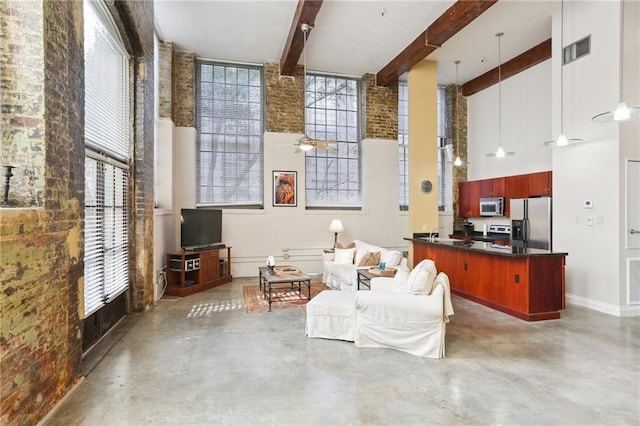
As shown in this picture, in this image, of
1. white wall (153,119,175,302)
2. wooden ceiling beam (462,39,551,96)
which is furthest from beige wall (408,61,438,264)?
white wall (153,119,175,302)

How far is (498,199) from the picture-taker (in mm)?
7516

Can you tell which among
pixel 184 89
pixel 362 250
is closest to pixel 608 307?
pixel 362 250

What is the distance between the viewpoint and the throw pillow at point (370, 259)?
592 cm

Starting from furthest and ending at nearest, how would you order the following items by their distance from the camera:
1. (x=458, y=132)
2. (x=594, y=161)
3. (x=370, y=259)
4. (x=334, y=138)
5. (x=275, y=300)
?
(x=458, y=132), (x=334, y=138), (x=370, y=259), (x=275, y=300), (x=594, y=161)

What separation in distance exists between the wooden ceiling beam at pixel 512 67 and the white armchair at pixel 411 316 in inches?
228

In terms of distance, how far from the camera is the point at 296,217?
25.5 ft

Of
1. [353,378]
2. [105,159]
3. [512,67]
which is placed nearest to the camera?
[353,378]

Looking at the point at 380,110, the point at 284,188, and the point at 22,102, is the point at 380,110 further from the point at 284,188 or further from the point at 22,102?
the point at 22,102

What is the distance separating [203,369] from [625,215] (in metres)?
5.67

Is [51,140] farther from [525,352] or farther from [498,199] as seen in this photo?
[498,199]

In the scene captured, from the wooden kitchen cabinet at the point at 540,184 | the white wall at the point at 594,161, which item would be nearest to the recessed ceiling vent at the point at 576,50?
the white wall at the point at 594,161

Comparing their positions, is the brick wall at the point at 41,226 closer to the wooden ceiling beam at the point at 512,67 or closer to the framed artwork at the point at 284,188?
the framed artwork at the point at 284,188

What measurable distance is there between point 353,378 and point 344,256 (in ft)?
12.6

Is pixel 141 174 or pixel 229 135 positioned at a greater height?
pixel 229 135
